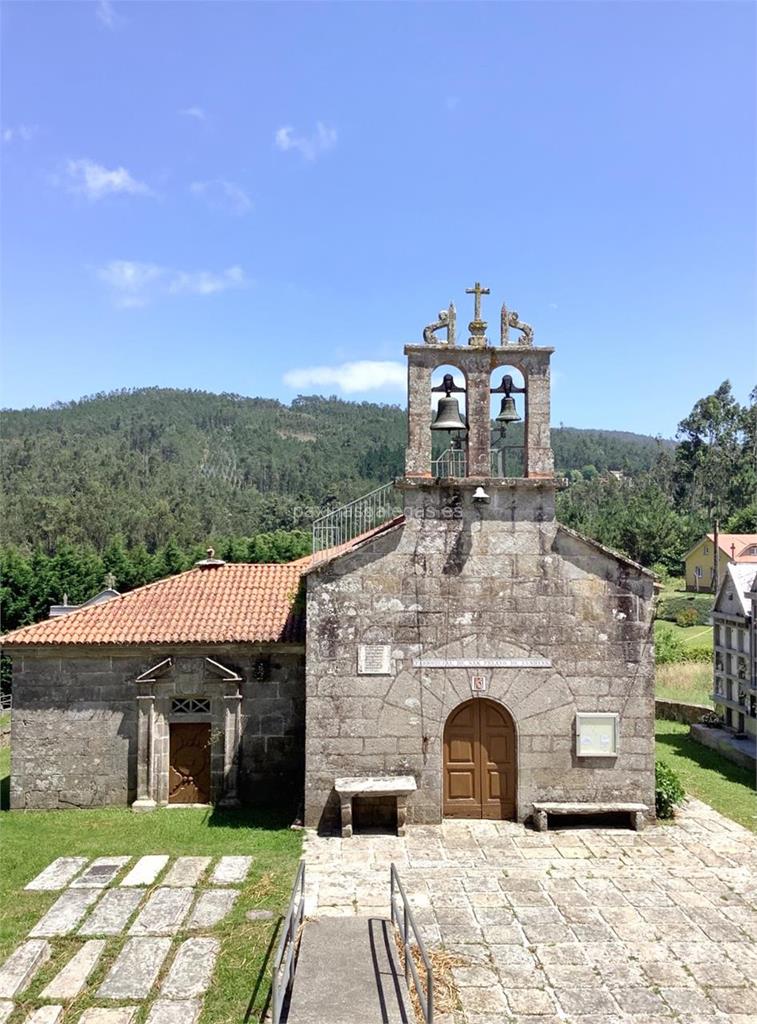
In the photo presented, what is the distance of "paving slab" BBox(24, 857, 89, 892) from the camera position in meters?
10.2

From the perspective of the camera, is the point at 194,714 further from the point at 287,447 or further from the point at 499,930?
the point at 287,447

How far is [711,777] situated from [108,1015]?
1270 cm

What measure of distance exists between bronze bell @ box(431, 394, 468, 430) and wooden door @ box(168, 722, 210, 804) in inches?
269

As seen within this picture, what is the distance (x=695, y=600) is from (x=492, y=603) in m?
34.9

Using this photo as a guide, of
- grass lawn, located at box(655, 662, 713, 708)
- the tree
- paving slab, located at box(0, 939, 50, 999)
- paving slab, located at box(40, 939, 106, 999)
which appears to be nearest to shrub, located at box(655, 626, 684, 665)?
grass lawn, located at box(655, 662, 713, 708)

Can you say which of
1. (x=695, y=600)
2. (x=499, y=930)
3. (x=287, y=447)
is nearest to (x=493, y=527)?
(x=499, y=930)

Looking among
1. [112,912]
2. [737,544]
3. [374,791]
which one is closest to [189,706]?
[374,791]

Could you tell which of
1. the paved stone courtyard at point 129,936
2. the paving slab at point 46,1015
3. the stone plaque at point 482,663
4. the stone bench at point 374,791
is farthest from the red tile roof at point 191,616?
the paving slab at point 46,1015

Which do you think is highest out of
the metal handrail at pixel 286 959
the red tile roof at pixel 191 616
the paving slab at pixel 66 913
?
the red tile roof at pixel 191 616

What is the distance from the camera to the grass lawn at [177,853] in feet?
24.9

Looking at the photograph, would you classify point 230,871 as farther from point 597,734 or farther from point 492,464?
point 492,464

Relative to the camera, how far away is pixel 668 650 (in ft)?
98.0

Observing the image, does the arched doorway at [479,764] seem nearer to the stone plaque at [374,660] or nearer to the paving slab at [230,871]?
the stone plaque at [374,660]

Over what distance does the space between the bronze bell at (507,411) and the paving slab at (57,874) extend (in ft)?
30.8
